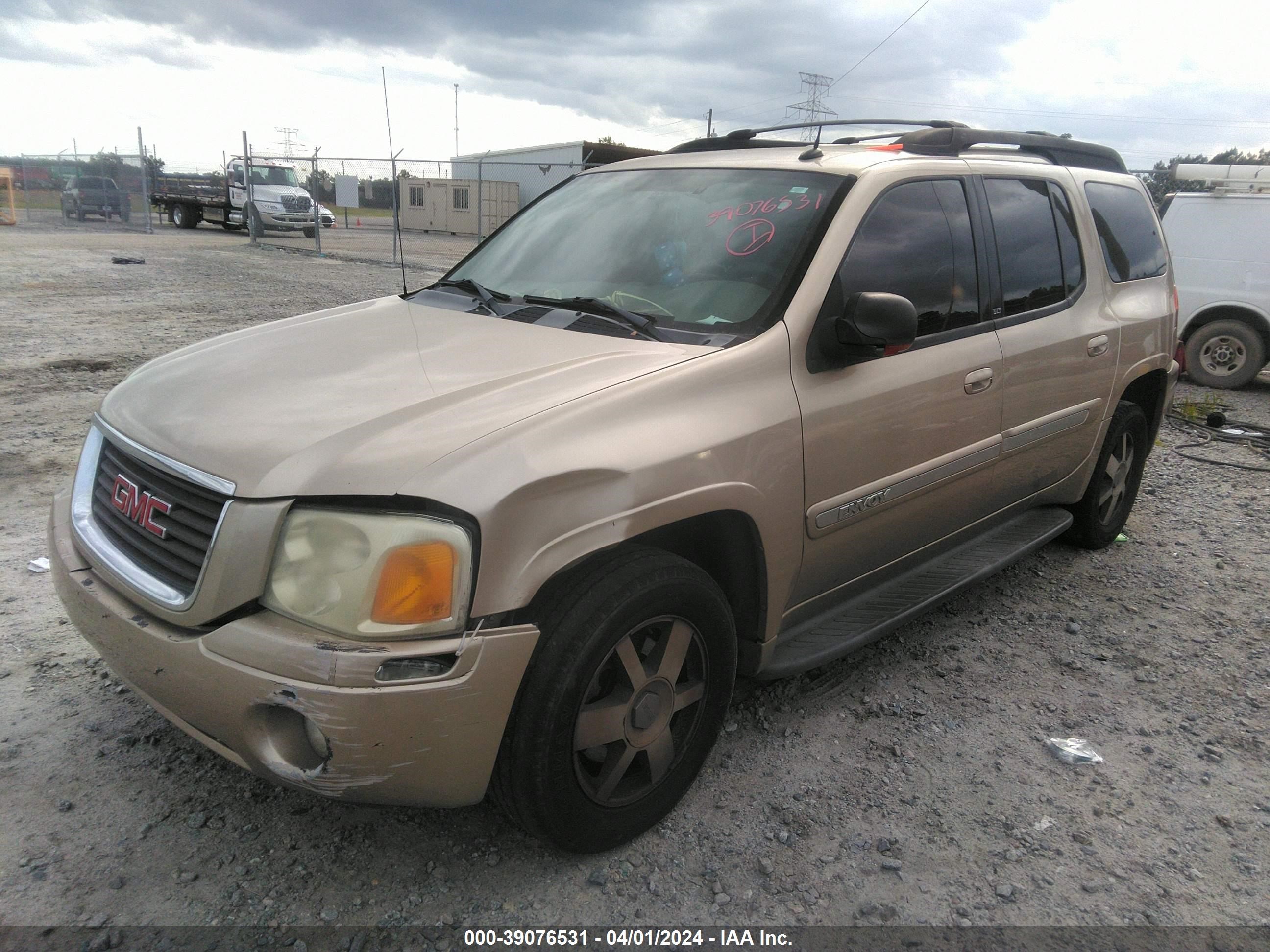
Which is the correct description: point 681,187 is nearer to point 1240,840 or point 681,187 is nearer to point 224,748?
point 224,748

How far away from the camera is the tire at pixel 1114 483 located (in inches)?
171

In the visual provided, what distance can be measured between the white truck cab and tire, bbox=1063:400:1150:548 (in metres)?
24.7

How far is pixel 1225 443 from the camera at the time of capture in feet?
23.9

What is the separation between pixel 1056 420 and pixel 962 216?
3.34 feet

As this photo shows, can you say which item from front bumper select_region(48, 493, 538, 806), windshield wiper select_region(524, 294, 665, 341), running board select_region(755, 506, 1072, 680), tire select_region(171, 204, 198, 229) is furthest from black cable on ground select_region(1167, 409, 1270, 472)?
tire select_region(171, 204, 198, 229)

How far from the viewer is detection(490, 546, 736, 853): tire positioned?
2020 mm

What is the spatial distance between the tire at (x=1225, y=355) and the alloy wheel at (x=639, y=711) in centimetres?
Answer: 929

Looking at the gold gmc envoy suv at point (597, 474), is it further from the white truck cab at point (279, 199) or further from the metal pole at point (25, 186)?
the metal pole at point (25, 186)

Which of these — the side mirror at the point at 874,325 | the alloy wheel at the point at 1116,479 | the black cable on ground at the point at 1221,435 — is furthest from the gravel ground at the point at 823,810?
the black cable on ground at the point at 1221,435

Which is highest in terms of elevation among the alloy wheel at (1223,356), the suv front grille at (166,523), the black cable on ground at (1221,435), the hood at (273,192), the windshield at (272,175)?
the windshield at (272,175)

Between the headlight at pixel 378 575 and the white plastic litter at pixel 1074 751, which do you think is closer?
the headlight at pixel 378 575

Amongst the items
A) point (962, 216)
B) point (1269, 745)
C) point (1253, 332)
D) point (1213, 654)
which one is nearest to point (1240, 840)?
point (1269, 745)

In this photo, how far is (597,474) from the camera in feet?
6.69

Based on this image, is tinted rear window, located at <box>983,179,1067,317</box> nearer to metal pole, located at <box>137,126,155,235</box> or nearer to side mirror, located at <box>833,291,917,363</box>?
side mirror, located at <box>833,291,917,363</box>
